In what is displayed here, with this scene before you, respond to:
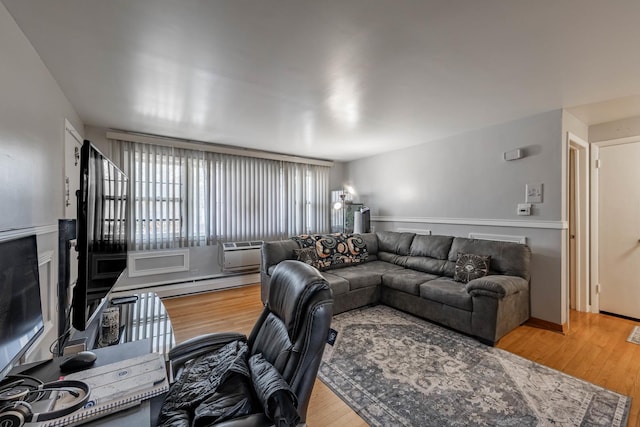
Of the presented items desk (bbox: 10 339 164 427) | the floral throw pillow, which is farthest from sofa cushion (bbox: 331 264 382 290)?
desk (bbox: 10 339 164 427)

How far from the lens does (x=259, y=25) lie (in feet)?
5.34

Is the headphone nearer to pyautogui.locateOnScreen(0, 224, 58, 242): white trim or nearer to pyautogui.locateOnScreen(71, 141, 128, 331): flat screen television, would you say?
pyautogui.locateOnScreen(71, 141, 128, 331): flat screen television

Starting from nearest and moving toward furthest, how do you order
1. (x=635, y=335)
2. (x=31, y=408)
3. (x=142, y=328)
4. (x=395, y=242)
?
1. (x=31, y=408)
2. (x=142, y=328)
3. (x=635, y=335)
4. (x=395, y=242)

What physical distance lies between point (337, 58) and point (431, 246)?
284cm

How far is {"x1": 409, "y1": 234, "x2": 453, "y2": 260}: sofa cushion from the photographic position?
3.67 meters

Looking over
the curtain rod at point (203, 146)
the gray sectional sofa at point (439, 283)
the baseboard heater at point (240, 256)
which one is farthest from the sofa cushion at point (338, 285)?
the curtain rod at point (203, 146)

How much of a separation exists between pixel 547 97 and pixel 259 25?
276 centimetres

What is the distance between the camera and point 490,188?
3.52m

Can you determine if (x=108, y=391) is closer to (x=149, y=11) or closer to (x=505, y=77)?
(x=149, y=11)

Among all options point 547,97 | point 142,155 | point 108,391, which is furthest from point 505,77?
point 142,155

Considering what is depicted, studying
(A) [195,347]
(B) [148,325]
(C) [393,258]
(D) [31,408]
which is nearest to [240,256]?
(C) [393,258]

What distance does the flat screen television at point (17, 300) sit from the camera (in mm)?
845

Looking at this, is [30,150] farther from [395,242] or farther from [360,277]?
[395,242]

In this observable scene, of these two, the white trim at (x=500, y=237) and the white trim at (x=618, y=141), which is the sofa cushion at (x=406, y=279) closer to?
the white trim at (x=500, y=237)
